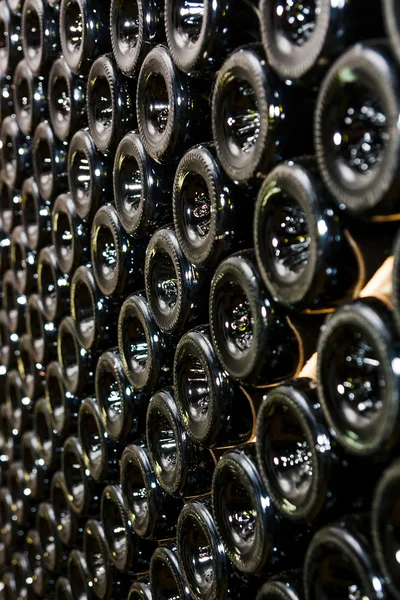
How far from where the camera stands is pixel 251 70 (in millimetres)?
617

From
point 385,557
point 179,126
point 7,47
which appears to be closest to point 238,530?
point 385,557

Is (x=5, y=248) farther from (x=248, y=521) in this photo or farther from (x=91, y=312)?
(x=248, y=521)

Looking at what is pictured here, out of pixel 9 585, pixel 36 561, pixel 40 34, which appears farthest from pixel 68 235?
pixel 9 585

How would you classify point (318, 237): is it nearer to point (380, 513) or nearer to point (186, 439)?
point (380, 513)

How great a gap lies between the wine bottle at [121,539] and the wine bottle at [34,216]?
46 centimetres

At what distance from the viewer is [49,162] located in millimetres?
1237

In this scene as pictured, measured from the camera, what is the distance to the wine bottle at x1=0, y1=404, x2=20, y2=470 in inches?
58.4

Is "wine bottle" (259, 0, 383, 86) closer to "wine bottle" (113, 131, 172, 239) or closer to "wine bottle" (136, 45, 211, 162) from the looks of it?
"wine bottle" (136, 45, 211, 162)

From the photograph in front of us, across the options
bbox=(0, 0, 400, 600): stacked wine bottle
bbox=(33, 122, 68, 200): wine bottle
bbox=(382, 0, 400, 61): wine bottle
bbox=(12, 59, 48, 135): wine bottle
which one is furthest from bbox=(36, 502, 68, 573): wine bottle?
bbox=(382, 0, 400, 61): wine bottle

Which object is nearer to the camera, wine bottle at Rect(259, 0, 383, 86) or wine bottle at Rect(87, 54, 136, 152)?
wine bottle at Rect(259, 0, 383, 86)

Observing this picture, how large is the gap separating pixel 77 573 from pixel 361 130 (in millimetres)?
957

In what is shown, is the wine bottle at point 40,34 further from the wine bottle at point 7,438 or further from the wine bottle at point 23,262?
the wine bottle at point 7,438

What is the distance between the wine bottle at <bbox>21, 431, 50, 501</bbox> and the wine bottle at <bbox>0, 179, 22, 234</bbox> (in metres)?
0.41

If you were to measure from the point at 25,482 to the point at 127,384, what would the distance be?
57 centimetres
